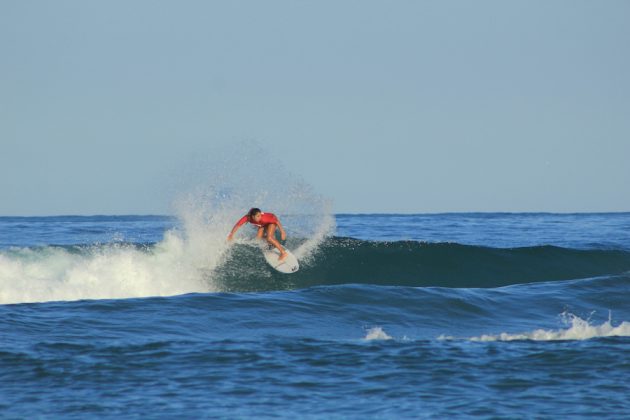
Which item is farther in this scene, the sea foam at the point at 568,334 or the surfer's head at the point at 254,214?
the surfer's head at the point at 254,214

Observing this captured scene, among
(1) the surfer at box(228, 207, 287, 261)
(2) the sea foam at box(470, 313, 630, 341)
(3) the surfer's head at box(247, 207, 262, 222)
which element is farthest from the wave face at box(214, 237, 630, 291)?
(2) the sea foam at box(470, 313, 630, 341)

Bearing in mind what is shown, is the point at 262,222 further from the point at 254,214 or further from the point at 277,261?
the point at 277,261

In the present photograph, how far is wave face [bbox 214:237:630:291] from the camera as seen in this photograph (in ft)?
62.5

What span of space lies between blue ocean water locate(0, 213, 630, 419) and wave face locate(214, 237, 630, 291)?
0.07m

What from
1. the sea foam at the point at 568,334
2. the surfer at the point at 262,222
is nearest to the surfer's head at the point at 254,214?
the surfer at the point at 262,222

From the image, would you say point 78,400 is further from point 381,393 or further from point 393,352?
point 393,352

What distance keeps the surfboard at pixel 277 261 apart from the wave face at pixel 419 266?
160 millimetres

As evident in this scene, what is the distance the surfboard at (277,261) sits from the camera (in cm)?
1892

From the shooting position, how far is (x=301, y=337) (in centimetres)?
1200

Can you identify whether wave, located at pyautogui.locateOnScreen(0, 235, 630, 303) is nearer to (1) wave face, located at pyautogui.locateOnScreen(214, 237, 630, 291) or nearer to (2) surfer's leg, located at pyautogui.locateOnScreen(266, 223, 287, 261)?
(1) wave face, located at pyautogui.locateOnScreen(214, 237, 630, 291)

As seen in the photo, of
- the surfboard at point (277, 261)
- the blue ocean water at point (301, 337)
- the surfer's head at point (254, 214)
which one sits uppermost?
the surfer's head at point (254, 214)

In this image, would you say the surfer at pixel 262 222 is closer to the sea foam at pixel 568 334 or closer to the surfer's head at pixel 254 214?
the surfer's head at pixel 254 214

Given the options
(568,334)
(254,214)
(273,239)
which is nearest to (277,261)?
(273,239)

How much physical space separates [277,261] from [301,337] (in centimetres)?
700
